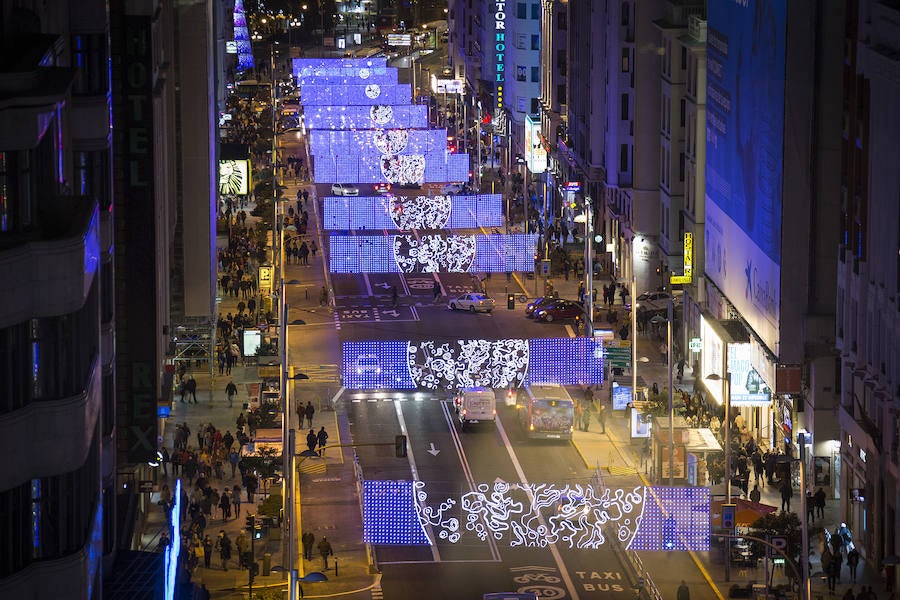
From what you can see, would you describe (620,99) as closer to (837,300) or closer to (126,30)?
(837,300)

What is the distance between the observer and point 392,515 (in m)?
68.7

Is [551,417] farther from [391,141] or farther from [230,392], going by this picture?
[391,141]

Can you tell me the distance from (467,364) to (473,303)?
2740cm

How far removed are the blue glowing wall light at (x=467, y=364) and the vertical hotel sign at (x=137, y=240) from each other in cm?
2457

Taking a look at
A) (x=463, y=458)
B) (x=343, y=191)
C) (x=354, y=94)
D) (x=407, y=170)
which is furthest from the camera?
(x=354, y=94)

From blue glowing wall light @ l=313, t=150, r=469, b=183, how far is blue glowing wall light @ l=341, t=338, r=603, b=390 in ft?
157

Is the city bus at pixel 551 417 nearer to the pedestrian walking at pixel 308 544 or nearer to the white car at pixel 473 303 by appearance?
the pedestrian walking at pixel 308 544

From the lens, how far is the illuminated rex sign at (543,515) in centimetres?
6862

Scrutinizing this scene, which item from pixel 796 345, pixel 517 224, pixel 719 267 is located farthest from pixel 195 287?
pixel 517 224

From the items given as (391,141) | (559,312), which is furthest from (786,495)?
(391,141)

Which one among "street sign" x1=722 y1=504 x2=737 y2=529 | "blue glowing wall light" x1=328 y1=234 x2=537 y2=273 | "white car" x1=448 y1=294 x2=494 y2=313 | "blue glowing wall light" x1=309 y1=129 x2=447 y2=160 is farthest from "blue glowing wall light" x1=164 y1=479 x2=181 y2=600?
"blue glowing wall light" x1=309 y1=129 x2=447 y2=160

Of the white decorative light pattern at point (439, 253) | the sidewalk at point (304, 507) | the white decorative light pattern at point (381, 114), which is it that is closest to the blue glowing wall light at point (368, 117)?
the white decorative light pattern at point (381, 114)

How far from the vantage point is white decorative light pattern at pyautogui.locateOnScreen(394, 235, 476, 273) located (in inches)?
4855

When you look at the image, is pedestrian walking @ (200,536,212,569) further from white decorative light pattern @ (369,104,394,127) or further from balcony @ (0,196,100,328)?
white decorative light pattern @ (369,104,394,127)
